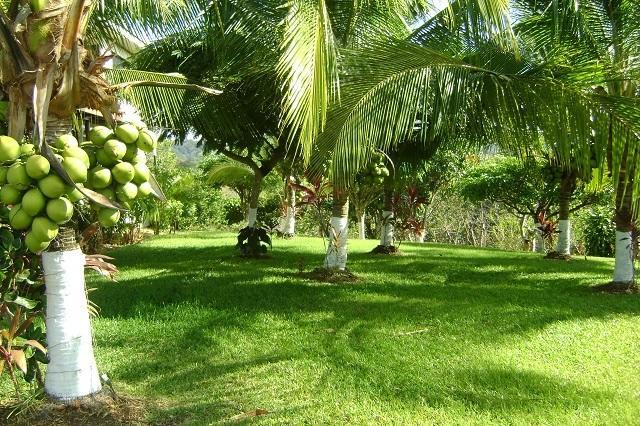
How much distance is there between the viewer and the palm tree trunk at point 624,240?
6.83 metres

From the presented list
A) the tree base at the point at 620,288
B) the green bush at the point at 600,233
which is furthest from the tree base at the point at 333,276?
the green bush at the point at 600,233

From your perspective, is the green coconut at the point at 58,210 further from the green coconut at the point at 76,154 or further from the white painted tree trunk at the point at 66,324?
the white painted tree trunk at the point at 66,324

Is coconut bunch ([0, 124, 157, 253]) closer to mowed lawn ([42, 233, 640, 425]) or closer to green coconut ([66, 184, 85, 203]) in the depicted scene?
green coconut ([66, 184, 85, 203])

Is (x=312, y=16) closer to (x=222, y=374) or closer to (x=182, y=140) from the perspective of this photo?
(x=222, y=374)

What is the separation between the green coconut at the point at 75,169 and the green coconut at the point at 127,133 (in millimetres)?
231

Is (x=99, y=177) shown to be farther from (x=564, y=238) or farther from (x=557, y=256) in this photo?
(x=564, y=238)

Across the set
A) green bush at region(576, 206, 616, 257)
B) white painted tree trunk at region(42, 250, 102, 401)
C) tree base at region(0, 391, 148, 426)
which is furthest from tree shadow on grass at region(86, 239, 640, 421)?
green bush at region(576, 206, 616, 257)

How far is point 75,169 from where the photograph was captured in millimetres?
1994

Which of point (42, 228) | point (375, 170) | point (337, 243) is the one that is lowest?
point (337, 243)

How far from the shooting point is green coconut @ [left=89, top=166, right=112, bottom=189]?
212 cm

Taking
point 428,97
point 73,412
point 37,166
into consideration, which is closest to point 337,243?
point 428,97

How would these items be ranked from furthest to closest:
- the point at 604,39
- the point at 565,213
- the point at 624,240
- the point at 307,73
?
the point at 565,213, the point at 624,240, the point at 604,39, the point at 307,73

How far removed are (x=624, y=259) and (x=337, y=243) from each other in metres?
3.46

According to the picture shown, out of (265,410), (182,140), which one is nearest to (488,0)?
(265,410)
